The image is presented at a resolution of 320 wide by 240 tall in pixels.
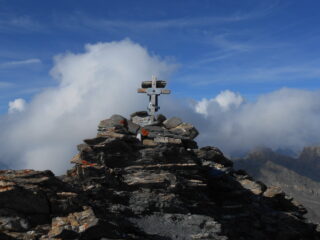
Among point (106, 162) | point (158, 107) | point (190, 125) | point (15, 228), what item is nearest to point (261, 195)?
point (190, 125)

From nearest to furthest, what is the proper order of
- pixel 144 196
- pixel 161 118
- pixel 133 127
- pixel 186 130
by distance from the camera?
pixel 144 196 < pixel 133 127 < pixel 186 130 < pixel 161 118

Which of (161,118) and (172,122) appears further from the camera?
(161,118)

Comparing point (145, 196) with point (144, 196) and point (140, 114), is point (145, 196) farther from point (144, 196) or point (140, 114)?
point (140, 114)

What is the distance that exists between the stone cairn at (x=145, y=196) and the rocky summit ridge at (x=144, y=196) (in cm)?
6

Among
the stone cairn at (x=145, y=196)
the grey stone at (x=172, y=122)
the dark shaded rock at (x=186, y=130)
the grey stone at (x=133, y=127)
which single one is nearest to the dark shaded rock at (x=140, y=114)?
the stone cairn at (x=145, y=196)

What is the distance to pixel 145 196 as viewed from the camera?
28.5 meters

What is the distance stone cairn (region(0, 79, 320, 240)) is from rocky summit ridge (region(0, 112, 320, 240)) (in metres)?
0.06

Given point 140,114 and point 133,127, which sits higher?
point 140,114

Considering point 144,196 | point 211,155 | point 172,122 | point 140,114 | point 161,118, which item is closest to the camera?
point 144,196

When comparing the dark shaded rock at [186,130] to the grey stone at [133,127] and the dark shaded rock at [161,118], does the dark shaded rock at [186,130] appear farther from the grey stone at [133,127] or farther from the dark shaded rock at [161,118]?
the grey stone at [133,127]

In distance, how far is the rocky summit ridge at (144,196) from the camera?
71.2 feet

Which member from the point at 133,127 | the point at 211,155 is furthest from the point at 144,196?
the point at 211,155

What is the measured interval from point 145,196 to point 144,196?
78 mm

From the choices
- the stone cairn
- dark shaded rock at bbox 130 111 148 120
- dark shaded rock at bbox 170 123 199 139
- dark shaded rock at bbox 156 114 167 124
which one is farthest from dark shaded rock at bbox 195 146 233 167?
dark shaded rock at bbox 130 111 148 120
